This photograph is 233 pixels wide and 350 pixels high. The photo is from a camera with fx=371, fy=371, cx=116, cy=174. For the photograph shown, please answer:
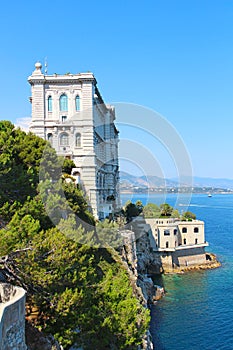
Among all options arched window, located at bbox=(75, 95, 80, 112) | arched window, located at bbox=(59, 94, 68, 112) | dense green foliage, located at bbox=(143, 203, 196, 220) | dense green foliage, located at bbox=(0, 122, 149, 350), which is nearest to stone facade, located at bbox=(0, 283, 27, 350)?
dense green foliage, located at bbox=(0, 122, 149, 350)

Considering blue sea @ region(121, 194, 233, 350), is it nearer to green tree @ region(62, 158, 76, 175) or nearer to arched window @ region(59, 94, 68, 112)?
green tree @ region(62, 158, 76, 175)

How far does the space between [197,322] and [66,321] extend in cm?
1881

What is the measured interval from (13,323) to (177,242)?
41689 millimetres

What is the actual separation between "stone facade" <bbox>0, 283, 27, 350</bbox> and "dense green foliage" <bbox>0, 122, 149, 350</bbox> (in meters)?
2.73

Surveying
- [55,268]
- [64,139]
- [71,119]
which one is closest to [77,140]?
[64,139]

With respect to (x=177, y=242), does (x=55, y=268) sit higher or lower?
higher

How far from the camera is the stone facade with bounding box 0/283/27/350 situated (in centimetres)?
1000

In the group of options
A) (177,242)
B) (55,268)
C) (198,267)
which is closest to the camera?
(55,268)

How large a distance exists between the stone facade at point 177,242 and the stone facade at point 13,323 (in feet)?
125

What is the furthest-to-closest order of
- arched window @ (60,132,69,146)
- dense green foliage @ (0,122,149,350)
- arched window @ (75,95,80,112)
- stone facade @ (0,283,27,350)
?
arched window @ (60,132,69,146)
arched window @ (75,95,80,112)
dense green foliage @ (0,122,149,350)
stone facade @ (0,283,27,350)

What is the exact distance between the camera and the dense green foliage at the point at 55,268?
1469 centimetres

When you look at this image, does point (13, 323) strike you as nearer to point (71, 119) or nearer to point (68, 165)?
point (68, 165)

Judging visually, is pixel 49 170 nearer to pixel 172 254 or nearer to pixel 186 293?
pixel 186 293

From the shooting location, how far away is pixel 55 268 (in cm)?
1535
